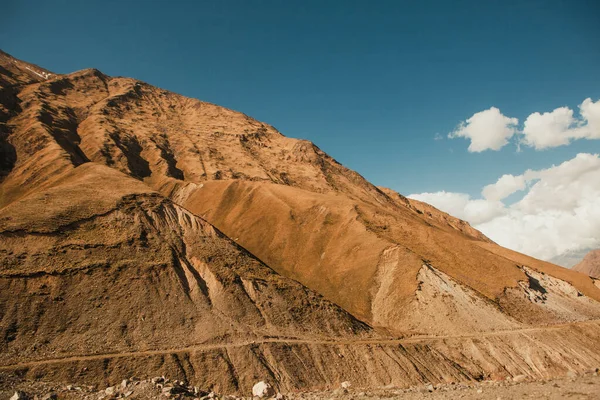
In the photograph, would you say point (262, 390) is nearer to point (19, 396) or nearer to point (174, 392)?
point (174, 392)

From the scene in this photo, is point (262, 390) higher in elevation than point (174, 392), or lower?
lower

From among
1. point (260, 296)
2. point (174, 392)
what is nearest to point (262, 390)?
point (174, 392)

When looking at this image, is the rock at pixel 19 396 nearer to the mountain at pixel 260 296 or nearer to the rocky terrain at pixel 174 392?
the rocky terrain at pixel 174 392

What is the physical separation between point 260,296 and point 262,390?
17.4m

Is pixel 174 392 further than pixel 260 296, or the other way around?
pixel 260 296

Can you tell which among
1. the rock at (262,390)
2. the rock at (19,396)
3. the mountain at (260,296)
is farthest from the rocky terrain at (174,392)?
the rock at (262,390)

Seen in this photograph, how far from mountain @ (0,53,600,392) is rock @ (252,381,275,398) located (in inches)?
69.1

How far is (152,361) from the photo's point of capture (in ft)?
112

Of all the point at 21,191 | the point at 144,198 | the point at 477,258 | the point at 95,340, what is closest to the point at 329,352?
the point at 95,340

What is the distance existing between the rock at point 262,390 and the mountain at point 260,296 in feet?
5.76

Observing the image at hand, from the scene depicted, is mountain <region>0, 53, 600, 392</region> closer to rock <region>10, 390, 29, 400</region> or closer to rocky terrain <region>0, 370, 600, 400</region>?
rocky terrain <region>0, 370, 600, 400</region>

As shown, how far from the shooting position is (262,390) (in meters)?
32.9

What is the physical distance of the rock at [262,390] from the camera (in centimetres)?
3275

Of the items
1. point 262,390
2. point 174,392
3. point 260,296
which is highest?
point 260,296
